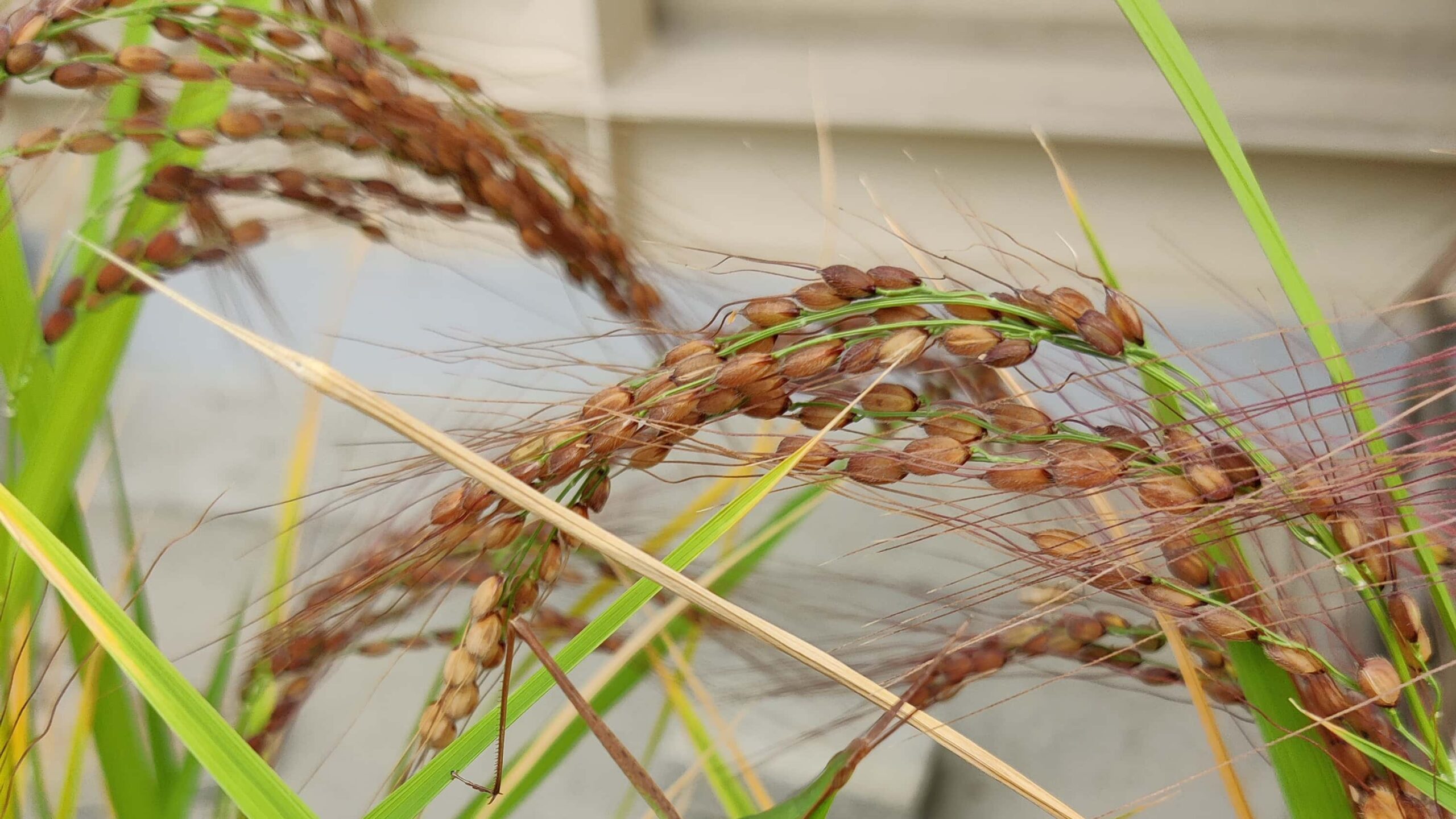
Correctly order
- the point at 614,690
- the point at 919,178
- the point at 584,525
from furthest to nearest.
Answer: the point at 919,178 < the point at 614,690 < the point at 584,525

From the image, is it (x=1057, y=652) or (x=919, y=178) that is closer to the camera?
(x=1057, y=652)

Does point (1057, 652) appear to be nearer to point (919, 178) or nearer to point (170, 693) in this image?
point (170, 693)

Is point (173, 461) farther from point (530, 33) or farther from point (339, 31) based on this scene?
point (339, 31)

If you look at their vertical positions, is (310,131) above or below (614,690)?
above

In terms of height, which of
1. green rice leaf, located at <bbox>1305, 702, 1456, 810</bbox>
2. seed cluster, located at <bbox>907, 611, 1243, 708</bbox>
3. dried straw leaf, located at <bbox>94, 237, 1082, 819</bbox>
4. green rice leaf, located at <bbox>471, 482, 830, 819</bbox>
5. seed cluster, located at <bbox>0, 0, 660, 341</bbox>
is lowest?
green rice leaf, located at <bbox>471, 482, 830, 819</bbox>

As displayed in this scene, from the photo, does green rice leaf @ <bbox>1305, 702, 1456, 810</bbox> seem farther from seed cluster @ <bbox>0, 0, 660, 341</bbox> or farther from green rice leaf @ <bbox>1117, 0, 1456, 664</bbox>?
seed cluster @ <bbox>0, 0, 660, 341</bbox>

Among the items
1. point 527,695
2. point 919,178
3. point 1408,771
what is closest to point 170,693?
point 527,695

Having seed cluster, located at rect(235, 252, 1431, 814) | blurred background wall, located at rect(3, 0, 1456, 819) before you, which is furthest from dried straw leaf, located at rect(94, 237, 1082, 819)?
blurred background wall, located at rect(3, 0, 1456, 819)

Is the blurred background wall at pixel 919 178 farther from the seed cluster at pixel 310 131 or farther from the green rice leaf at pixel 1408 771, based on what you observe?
the green rice leaf at pixel 1408 771

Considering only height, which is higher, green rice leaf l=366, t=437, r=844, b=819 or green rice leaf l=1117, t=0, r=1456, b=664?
green rice leaf l=1117, t=0, r=1456, b=664

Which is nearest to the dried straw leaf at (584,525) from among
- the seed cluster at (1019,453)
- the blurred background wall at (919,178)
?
the seed cluster at (1019,453)
